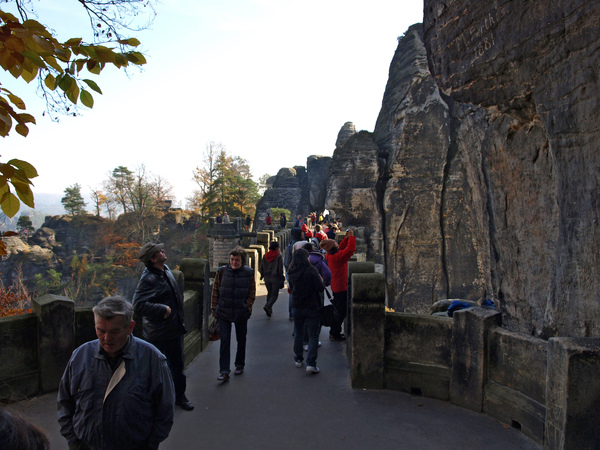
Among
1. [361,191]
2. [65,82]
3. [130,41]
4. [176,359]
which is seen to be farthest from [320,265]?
[361,191]

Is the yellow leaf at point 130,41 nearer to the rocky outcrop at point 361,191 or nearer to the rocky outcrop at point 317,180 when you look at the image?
the rocky outcrop at point 361,191

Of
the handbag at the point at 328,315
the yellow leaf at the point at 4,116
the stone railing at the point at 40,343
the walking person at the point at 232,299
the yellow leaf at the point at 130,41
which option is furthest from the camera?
the handbag at the point at 328,315

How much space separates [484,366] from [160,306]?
321cm

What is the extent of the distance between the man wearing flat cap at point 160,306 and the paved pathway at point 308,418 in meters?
0.68

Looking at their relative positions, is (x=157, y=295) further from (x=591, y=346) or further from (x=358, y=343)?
(x=591, y=346)

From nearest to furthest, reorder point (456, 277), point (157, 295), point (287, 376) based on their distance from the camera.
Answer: point (157, 295) → point (287, 376) → point (456, 277)

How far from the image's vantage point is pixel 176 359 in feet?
14.0

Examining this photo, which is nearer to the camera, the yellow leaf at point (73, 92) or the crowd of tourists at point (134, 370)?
the crowd of tourists at point (134, 370)

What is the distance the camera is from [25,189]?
2453 mm

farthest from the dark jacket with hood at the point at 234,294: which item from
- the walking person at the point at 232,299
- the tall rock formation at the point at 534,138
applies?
the tall rock formation at the point at 534,138

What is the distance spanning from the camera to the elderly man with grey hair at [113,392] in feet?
7.46

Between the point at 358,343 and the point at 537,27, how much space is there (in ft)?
17.1

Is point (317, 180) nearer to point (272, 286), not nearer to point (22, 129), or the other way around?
point (272, 286)

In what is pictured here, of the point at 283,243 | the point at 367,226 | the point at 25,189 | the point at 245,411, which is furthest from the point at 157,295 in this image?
the point at 367,226
